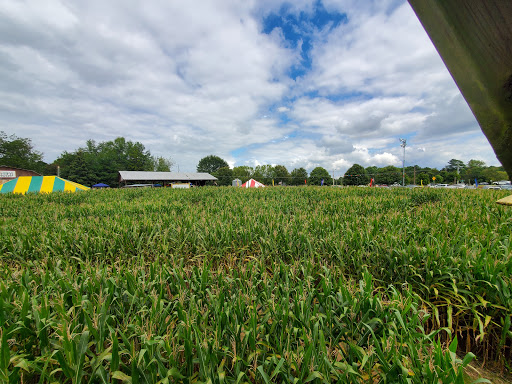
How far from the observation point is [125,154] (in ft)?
270

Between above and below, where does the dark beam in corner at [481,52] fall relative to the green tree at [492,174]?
below

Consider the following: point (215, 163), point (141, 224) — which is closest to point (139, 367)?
point (141, 224)

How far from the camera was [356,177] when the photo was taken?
254 ft

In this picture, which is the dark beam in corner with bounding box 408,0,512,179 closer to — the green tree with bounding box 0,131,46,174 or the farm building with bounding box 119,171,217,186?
the farm building with bounding box 119,171,217,186

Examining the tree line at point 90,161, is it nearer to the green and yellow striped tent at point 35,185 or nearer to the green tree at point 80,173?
the green tree at point 80,173

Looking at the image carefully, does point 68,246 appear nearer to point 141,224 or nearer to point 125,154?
point 141,224

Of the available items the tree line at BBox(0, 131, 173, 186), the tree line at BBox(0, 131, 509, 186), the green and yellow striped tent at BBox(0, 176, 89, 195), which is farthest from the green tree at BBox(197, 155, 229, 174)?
the green and yellow striped tent at BBox(0, 176, 89, 195)

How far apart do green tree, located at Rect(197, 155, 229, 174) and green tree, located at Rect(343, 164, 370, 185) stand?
51834 mm

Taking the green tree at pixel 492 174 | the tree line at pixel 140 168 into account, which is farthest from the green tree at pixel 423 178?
the green tree at pixel 492 174

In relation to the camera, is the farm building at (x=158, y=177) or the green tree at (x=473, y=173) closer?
the farm building at (x=158, y=177)

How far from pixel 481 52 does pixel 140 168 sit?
8655 centimetres

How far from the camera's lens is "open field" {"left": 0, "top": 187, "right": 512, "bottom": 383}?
151 centimetres

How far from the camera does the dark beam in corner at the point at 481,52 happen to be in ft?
1.51

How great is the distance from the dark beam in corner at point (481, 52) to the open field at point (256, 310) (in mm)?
1530
